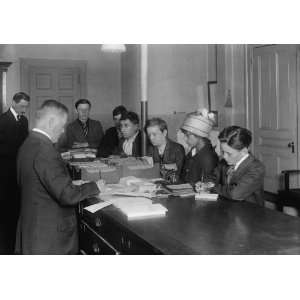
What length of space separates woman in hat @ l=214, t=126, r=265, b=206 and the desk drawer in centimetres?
94

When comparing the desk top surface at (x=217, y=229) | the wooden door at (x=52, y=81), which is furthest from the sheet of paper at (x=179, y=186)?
the wooden door at (x=52, y=81)

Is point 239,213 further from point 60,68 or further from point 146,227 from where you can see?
point 60,68

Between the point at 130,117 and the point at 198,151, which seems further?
the point at 130,117

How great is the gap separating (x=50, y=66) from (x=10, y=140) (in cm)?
343

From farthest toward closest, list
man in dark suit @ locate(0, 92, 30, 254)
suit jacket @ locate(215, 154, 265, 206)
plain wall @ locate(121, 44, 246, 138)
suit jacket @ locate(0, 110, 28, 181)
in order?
plain wall @ locate(121, 44, 246, 138) < suit jacket @ locate(0, 110, 28, 181) < man in dark suit @ locate(0, 92, 30, 254) < suit jacket @ locate(215, 154, 265, 206)

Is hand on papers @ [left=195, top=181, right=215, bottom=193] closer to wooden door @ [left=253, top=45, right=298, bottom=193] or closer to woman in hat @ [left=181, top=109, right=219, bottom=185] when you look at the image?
woman in hat @ [left=181, top=109, right=219, bottom=185]

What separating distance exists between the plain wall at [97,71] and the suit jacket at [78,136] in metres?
1.68

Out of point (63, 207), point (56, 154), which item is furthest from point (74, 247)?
point (56, 154)

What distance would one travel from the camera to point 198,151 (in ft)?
13.7

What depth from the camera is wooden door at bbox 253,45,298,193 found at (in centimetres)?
668

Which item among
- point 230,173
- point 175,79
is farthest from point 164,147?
point 175,79

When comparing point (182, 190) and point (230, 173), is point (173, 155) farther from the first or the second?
point (230, 173)

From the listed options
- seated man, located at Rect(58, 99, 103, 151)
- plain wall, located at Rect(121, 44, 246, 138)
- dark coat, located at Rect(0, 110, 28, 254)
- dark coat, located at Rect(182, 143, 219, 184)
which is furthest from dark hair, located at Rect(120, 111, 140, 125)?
plain wall, located at Rect(121, 44, 246, 138)

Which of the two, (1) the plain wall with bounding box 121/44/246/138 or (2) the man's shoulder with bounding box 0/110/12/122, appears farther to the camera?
(1) the plain wall with bounding box 121/44/246/138
